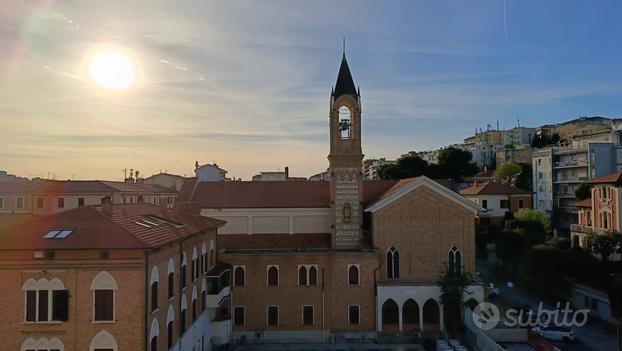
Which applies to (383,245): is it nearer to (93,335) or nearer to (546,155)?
(93,335)

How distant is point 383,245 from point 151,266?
18.7 m

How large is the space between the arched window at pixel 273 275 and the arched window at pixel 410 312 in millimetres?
9136

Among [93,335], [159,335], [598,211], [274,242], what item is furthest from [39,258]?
[598,211]

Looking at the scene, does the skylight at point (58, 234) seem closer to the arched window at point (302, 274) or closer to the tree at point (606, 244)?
the arched window at point (302, 274)

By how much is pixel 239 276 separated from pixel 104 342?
16.0 m

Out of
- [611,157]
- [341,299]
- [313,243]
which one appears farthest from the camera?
[611,157]

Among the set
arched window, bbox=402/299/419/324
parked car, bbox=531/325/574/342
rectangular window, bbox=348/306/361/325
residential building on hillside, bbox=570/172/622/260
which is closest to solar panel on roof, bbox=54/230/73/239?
rectangular window, bbox=348/306/361/325

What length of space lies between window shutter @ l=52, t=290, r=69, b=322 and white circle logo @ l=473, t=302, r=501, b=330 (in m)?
24.8

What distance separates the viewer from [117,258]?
18.6 m

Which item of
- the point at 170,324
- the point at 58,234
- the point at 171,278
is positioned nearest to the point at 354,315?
the point at 170,324

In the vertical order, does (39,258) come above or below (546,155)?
below

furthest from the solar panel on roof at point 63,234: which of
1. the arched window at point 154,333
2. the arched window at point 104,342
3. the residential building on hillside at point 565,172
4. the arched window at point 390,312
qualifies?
the residential building on hillside at point 565,172

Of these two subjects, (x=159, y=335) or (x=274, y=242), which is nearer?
(x=159, y=335)

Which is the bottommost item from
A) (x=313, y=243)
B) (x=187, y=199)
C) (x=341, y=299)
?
(x=341, y=299)
